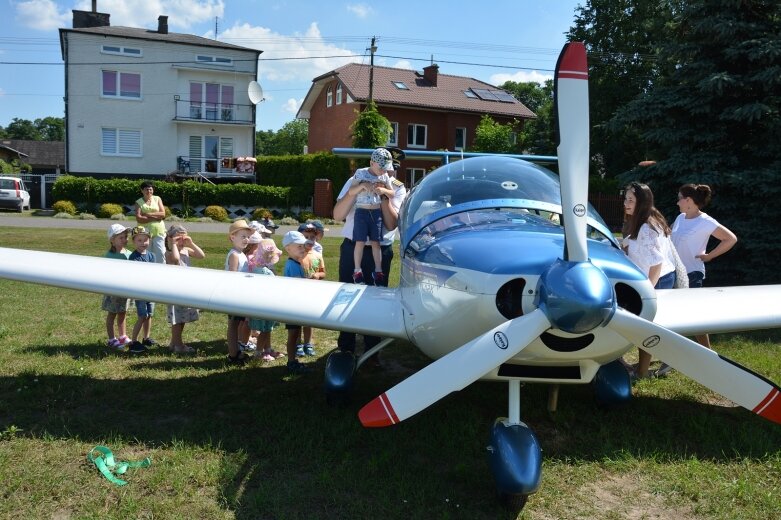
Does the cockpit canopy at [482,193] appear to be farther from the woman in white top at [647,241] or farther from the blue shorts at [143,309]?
the blue shorts at [143,309]

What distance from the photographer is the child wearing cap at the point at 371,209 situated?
5375 mm

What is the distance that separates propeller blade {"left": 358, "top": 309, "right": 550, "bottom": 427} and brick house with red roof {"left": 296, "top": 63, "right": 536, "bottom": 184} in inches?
1273

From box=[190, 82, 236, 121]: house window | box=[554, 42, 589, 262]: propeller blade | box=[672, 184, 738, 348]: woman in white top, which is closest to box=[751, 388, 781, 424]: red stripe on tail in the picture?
box=[554, 42, 589, 262]: propeller blade

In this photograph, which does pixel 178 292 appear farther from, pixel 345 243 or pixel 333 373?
pixel 345 243

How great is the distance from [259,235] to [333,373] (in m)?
1.99

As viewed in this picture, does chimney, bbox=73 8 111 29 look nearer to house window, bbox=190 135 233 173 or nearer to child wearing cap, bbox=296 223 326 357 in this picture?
house window, bbox=190 135 233 173

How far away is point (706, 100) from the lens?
10570 mm

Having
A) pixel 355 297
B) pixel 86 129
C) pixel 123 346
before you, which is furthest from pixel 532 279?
pixel 86 129

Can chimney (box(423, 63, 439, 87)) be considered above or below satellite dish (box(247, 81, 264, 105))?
above

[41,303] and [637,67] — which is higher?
[637,67]

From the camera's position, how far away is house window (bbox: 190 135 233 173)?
118ft

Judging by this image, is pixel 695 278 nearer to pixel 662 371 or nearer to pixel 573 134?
pixel 662 371

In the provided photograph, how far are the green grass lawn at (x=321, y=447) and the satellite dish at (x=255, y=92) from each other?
31556mm

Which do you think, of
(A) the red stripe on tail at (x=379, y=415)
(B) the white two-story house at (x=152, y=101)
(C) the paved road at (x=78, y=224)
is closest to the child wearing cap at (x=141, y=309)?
(A) the red stripe on tail at (x=379, y=415)
